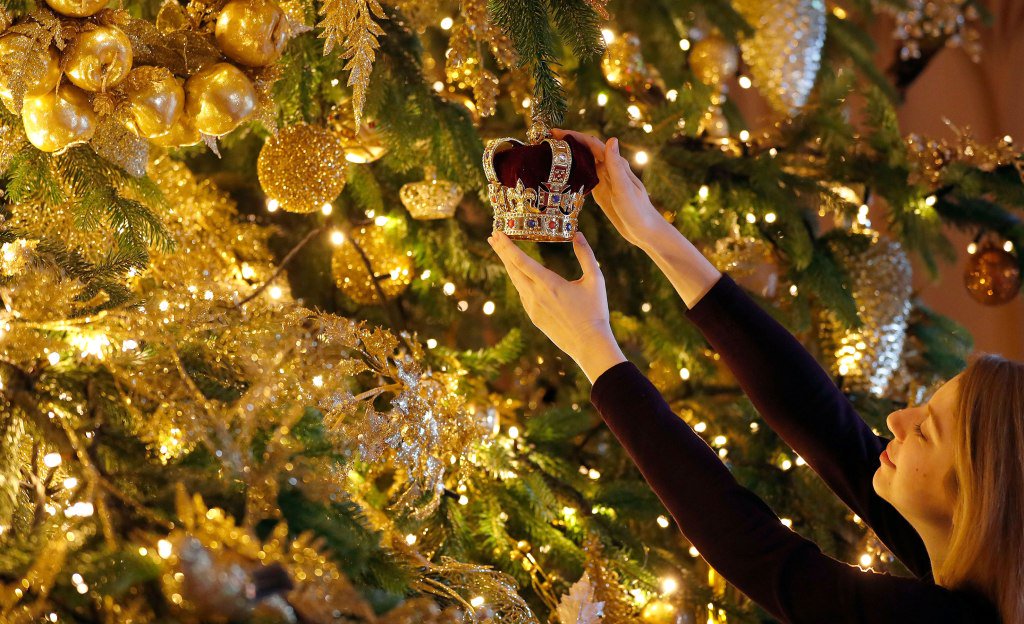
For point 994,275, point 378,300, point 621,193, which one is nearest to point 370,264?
point 378,300

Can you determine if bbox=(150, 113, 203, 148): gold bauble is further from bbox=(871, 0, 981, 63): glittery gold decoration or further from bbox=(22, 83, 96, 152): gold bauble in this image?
bbox=(871, 0, 981, 63): glittery gold decoration

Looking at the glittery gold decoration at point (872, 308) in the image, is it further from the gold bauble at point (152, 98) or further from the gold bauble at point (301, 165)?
the gold bauble at point (152, 98)

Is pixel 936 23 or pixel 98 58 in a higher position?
pixel 98 58

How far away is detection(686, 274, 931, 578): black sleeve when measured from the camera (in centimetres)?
97

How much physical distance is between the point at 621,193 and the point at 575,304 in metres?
0.14

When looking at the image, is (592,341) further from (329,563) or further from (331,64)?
(331,64)

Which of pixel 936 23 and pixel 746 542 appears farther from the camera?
pixel 936 23

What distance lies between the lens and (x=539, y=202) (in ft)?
2.69

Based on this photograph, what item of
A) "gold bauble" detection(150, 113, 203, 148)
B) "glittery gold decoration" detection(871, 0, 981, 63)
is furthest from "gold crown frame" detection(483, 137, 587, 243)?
"glittery gold decoration" detection(871, 0, 981, 63)

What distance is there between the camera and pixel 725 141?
5.01 ft

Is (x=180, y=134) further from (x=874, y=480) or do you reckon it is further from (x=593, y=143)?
(x=874, y=480)

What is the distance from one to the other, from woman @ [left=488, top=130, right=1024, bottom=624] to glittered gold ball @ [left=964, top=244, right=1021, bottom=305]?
88cm

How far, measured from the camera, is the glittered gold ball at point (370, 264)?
1.42 m

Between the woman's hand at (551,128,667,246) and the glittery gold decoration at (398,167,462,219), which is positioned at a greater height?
the woman's hand at (551,128,667,246)
